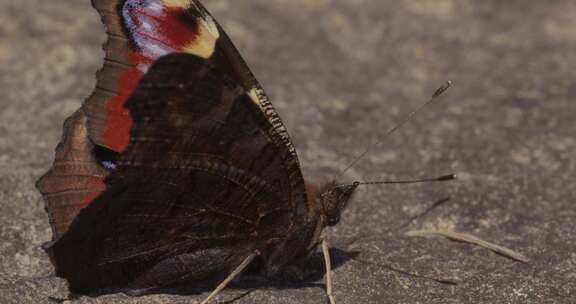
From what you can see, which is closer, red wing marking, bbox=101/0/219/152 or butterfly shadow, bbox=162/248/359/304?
red wing marking, bbox=101/0/219/152

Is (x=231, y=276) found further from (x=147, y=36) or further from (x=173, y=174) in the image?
(x=147, y=36)

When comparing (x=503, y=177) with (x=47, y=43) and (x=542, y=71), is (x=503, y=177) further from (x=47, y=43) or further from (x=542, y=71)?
(x=47, y=43)

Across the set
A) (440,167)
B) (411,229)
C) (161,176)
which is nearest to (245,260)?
(161,176)

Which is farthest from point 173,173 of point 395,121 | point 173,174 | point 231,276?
point 395,121

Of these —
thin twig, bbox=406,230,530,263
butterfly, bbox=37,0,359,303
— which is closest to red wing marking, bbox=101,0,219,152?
butterfly, bbox=37,0,359,303

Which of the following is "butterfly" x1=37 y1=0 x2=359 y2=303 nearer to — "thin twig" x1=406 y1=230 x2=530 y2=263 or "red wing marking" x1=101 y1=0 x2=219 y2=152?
"red wing marking" x1=101 y1=0 x2=219 y2=152

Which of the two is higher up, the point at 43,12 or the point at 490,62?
the point at 490,62

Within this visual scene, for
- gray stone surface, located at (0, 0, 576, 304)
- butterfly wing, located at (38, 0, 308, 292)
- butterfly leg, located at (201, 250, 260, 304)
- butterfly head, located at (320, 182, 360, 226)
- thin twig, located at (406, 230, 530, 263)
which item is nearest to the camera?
butterfly wing, located at (38, 0, 308, 292)
